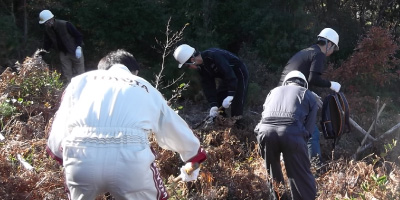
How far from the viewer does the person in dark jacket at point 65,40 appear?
8.14 m

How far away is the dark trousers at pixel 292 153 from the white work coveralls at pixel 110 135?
5.18 feet

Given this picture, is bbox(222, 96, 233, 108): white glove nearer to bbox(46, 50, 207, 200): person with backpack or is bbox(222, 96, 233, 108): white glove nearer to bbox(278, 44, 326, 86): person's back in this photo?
bbox(278, 44, 326, 86): person's back

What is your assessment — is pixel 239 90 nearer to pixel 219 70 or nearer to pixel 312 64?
pixel 219 70

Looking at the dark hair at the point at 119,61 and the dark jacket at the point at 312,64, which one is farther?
the dark jacket at the point at 312,64


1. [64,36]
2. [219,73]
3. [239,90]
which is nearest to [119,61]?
[219,73]

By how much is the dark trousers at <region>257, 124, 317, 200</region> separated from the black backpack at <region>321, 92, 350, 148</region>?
1.45 metres

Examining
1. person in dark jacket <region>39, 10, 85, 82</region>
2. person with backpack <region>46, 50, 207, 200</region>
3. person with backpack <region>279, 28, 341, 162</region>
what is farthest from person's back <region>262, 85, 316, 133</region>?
person in dark jacket <region>39, 10, 85, 82</region>

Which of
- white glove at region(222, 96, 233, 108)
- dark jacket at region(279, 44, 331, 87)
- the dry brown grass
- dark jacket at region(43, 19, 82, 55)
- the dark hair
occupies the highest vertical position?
dark jacket at region(43, 19, 82, 55)

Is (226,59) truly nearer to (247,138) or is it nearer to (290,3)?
(247,138)

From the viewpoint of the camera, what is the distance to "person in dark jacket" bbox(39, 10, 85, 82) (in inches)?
320

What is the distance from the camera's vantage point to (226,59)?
6.63m

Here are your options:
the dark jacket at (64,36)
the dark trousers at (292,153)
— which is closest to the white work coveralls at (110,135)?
the dark trousers at (292,153)

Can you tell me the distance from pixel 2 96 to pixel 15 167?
2.00m

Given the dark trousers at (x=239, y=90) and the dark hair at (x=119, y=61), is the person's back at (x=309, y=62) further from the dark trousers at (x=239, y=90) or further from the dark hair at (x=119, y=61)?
the dark hair at (x=119, y=61)
